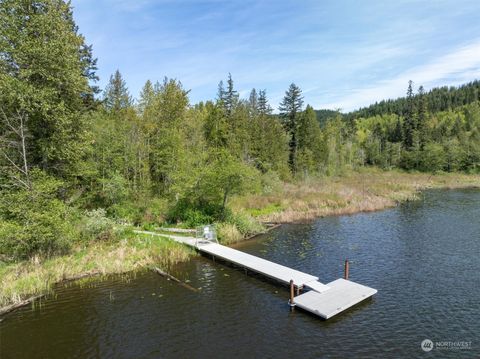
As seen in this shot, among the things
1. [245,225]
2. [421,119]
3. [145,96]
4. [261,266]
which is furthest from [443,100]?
[261,266]

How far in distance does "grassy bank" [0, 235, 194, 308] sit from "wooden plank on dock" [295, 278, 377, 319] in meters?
10.1

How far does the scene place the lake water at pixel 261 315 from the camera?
1202 centimetres

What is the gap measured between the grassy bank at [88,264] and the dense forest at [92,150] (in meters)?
1.18

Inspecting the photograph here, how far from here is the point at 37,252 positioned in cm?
1941

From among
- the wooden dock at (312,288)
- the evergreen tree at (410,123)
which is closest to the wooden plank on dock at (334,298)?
the wooden dock at (312,288)

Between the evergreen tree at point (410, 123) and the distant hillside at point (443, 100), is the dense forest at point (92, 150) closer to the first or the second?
the evergreen tree at point (410, 123)

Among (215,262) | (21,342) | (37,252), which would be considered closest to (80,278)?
(37,252)

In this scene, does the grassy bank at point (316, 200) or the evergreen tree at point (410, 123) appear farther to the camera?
the evergreen tree at point (410, 123)

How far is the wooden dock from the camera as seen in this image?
14.3 meters

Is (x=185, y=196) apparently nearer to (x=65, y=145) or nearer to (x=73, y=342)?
(x=65, y=145)

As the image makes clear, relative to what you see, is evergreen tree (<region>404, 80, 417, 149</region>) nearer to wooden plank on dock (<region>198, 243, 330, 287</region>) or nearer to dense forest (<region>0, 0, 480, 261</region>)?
dense forest (<region>0, 0, 480, 261</region>)

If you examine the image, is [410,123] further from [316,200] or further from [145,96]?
[145,96]

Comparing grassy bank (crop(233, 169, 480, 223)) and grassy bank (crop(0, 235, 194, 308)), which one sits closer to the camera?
grassy bank (crop(0, 235, 194, 308))

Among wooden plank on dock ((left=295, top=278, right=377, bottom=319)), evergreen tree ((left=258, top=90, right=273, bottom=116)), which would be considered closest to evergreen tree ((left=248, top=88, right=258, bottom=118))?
evergreen tree ((left=258, top=90, right=273, bottom=116))
